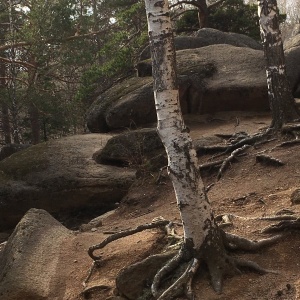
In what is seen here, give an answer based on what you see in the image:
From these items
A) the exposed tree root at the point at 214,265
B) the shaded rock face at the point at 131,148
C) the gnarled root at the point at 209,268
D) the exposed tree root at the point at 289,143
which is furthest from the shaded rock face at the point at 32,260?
the exposed tree root at the point at 289,143

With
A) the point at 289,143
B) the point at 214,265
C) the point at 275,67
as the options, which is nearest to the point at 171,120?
the point at 214,265

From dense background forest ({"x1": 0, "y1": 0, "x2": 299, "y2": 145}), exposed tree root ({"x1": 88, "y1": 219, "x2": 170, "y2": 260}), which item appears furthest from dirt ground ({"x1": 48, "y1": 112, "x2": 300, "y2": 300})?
dense background forest ({"x1": 0, "y1": 0, "x2": 299, "y2": 145})

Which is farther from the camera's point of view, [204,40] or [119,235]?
[204,40]

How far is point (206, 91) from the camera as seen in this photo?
14820 mm

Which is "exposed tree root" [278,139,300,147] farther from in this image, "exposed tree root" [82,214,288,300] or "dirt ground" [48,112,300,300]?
"exposed tree root" [82,214,288,300]

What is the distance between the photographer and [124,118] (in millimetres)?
15062

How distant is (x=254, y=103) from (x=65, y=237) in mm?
8384

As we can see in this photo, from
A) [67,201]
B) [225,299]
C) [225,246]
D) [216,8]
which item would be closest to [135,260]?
[225,246]

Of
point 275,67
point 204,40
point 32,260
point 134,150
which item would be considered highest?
point 204,40

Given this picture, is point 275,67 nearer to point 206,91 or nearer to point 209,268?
point 206,91

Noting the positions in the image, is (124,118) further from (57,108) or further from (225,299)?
(225,299)

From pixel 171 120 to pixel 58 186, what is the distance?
7.32 m

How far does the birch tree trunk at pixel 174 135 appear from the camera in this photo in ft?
16.7

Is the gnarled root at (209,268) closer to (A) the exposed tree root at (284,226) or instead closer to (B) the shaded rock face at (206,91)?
(A) the exposed tree root at (284,226)
